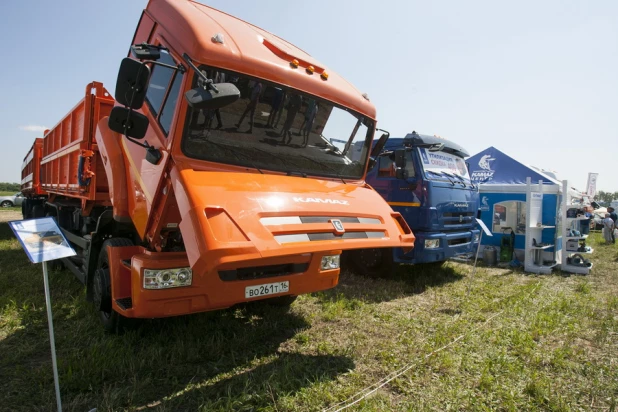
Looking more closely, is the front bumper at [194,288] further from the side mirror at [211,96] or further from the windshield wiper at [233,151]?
the side mirror at [211,96]

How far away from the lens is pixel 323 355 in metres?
3.44

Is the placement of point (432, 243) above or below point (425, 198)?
below

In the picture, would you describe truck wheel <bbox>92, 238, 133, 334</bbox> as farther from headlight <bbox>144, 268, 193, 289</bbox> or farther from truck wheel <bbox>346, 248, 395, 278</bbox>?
truck wheel <bbox>346, 248, 395, 278</bbox>

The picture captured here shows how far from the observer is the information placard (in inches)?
99.4

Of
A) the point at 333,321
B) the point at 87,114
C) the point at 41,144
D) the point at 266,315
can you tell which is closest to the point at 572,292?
the point at 333,321

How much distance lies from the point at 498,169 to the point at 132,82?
33.6ft

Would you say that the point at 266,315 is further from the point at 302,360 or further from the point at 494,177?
the point at 494,177

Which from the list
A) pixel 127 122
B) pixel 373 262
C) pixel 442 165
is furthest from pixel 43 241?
pixel 442 165

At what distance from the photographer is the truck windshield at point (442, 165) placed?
630 cm

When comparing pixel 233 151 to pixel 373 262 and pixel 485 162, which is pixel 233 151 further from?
pixel 485 162

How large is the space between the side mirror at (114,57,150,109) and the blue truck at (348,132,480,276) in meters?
4.01

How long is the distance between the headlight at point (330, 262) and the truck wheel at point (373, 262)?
3036 millimetres

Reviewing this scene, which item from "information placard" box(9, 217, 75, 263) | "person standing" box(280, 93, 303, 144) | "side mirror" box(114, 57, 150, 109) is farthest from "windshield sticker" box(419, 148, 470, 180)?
"information placard" box(9, 217, 75, 263)

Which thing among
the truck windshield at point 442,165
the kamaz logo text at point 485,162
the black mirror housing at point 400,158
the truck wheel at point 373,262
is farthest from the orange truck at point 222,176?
the kamaz logo text at point 485,162
